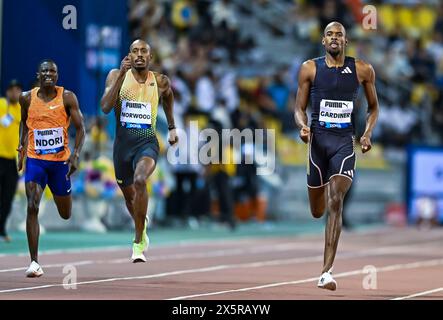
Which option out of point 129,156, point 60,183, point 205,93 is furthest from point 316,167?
point 205,93

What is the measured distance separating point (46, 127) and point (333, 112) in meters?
3.00

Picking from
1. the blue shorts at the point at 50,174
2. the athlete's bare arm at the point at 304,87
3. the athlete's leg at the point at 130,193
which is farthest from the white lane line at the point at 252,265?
the athlete's bare arm at the point at 304,87

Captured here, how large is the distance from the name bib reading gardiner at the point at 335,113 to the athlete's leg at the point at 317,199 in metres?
0.70

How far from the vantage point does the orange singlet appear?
13492 mm

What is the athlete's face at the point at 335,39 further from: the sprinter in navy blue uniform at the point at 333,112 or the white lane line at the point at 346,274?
the white lane line at the point at 346,274

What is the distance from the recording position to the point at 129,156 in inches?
553

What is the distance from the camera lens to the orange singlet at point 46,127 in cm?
1349

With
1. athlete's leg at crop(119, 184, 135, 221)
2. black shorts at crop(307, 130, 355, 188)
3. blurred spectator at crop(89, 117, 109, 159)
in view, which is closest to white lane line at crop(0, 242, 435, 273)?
athlete's leg at crop(119, 184, 135, 221)

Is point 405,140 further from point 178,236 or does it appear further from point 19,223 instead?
point 19,223

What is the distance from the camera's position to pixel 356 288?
44.0 ft

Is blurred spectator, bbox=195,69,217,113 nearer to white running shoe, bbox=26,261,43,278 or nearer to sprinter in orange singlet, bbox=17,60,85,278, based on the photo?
sprinter in orange singlet, bbox=17,60,85,278

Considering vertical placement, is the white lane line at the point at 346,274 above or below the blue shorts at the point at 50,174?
below

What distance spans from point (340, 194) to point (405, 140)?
20584mm
